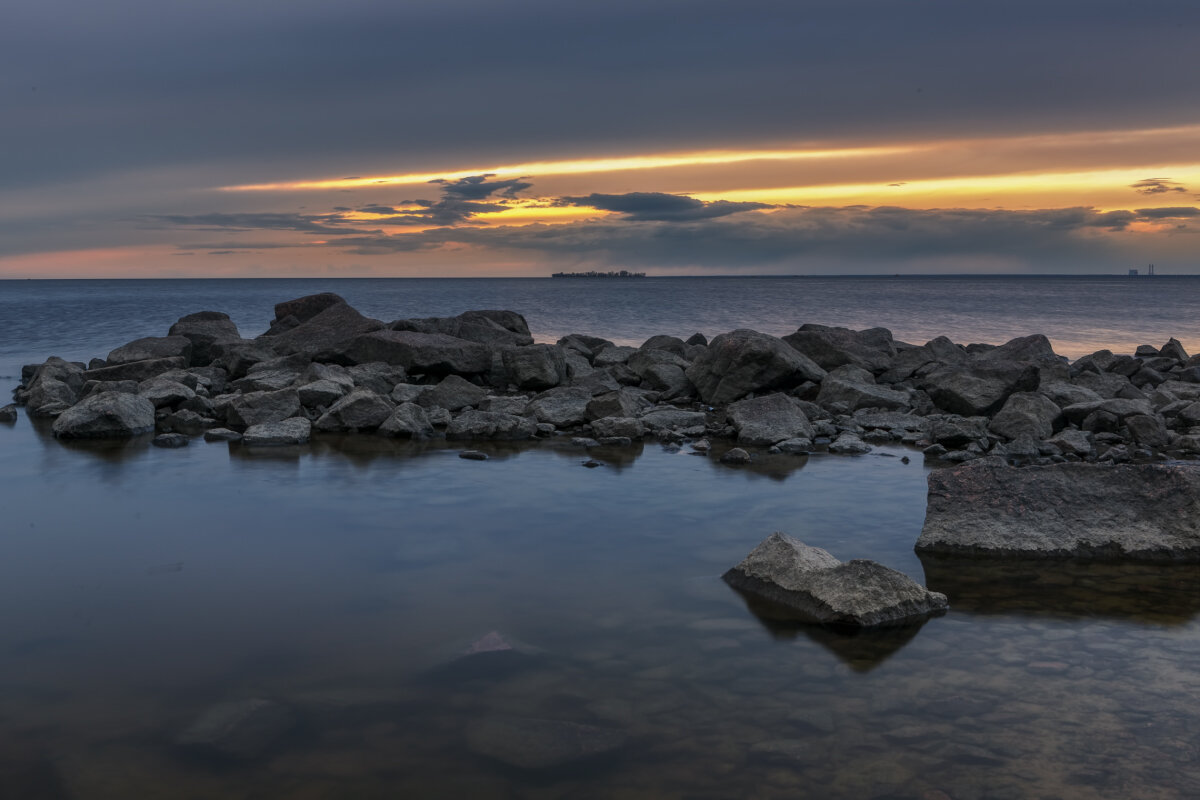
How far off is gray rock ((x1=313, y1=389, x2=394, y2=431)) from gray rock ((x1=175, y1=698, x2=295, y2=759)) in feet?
30.9

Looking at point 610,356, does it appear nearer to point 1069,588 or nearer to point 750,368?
point 750,368

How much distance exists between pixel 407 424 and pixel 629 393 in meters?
4.70

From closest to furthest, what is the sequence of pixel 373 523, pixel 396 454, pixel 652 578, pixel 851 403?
1. pixel 652 578
2. pixel 373 523
3. pixel 396 454
4. pixel 851 403

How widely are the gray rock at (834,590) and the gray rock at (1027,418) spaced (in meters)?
7.18

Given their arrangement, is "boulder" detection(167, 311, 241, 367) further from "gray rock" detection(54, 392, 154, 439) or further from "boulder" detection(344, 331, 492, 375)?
"gray rock" detection(54, 392, 154, 439)

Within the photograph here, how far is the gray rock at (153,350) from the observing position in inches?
769

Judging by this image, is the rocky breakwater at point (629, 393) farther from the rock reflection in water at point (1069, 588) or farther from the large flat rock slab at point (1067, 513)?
the rock reflection in water at point (1069, 588)

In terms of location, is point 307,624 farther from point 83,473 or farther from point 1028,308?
point 1028,308

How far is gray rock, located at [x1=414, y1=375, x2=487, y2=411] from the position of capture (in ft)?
51.3

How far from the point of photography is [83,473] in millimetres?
11625

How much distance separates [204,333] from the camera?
21453 mm

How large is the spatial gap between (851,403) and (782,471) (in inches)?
176

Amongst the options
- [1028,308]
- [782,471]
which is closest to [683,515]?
[782,471]

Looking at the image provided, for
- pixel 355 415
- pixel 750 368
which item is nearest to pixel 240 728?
pixel 355 415
